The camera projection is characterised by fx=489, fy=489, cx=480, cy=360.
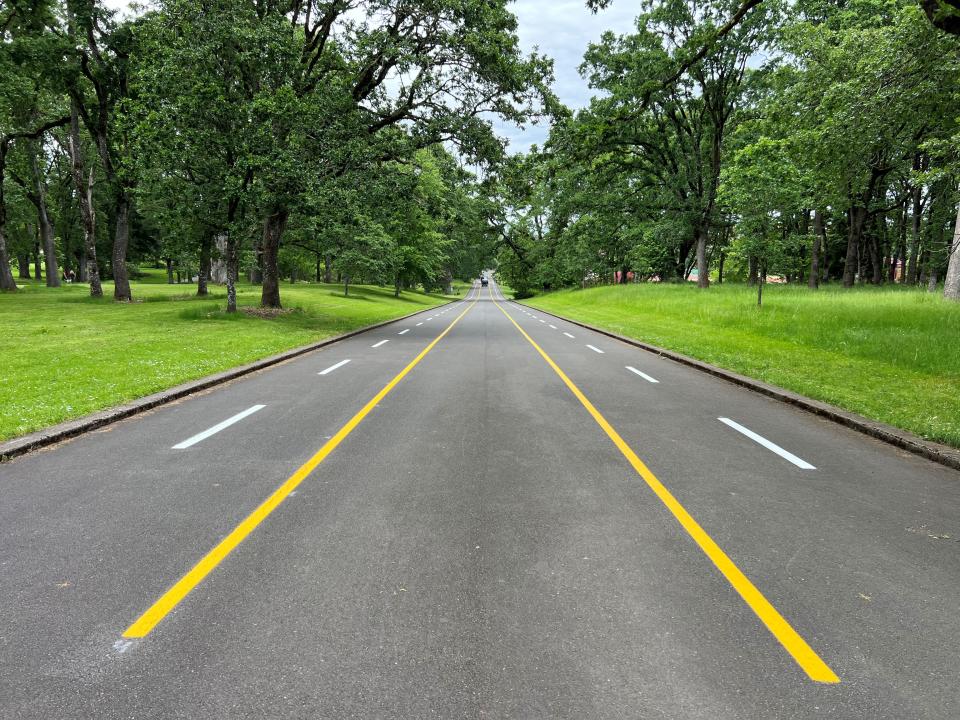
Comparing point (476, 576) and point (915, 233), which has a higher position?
point (915, 233)

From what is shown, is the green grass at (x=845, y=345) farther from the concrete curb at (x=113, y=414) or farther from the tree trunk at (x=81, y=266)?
the tree trunk at (x=81, y=266)

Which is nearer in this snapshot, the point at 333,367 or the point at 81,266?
the point at 333,367

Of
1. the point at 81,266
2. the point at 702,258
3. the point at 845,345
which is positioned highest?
the point at 702,258

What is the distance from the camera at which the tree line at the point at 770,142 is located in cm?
1177

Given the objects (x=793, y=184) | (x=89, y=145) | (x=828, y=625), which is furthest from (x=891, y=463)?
(x=89, y=145)

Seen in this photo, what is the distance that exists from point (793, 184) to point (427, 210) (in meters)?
17.3

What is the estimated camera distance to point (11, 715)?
2119 millimetres

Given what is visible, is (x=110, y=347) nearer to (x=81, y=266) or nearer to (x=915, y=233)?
(x=915, y=233)

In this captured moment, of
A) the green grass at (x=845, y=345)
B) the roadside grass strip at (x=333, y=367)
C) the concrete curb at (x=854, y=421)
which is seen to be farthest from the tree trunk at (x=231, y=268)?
the concrete curb at (x=854, y=421)

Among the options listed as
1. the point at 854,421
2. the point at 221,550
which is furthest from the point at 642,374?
the point at 221,550

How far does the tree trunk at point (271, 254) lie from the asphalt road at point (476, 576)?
17725 millimetres

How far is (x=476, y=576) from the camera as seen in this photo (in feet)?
10.4

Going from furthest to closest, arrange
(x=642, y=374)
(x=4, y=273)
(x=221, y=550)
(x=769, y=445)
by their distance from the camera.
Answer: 1. (x=4, y=273)
2. (x=642, y=374)
3. (x=769, y=445)
4. (x=221, y=550)

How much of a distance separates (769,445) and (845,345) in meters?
8.97
